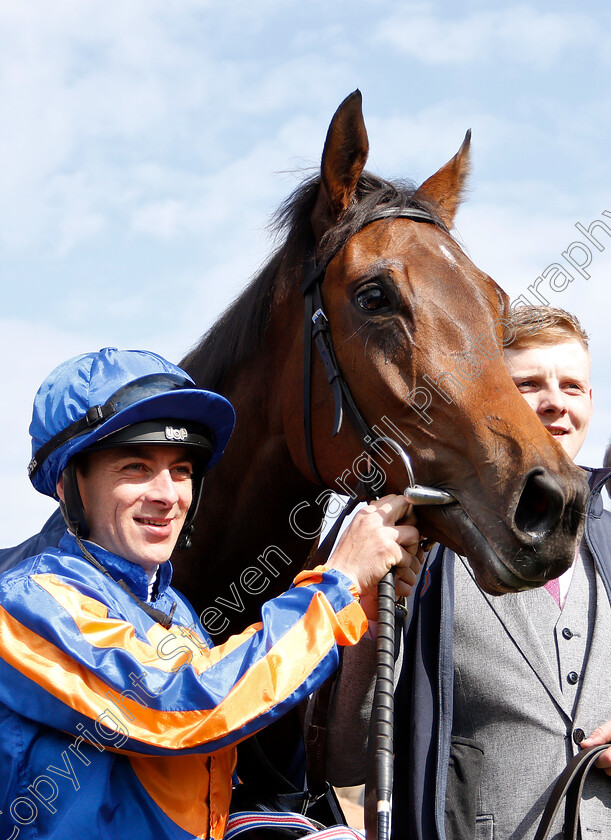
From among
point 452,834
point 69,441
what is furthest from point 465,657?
point 69,441

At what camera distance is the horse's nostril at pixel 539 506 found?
6.89 feet

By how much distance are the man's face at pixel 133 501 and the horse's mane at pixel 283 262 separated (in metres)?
0.83

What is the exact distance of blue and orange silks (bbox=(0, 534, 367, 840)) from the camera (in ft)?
6.04

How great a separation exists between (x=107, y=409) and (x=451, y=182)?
1791mm

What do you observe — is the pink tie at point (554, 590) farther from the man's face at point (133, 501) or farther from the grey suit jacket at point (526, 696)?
the man's face at point (133, 501)

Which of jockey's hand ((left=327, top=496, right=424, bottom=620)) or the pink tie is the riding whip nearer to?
jockey's hand ((left=327, top=496, right=424, bottom=620))

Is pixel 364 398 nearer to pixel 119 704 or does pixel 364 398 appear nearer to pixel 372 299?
pixel 372 299

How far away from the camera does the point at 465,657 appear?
2.56 meters

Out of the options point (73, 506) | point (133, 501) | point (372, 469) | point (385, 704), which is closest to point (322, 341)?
point (372, 469)

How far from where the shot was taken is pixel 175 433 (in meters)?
2.38

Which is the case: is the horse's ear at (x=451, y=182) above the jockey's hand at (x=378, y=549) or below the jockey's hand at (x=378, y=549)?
above

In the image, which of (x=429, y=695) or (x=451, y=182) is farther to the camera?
(x=451, y=182)

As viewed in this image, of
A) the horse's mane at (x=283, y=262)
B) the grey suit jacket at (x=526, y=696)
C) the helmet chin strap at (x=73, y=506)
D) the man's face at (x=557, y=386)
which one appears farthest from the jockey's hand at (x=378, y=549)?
the horse's mane at (x=283, y=262)

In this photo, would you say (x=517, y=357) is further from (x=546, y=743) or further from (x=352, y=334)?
(x=546, y=743)
